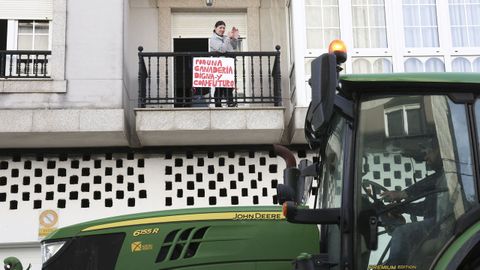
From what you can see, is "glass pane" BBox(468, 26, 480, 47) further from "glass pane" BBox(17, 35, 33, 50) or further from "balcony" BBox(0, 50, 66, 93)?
"glass pane" BBox(17, 35, 33, 50)

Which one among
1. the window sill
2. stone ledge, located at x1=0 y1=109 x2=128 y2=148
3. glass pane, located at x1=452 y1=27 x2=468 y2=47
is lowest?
stone ledge, located at x1=0 y1=109 x2=128 y2=148

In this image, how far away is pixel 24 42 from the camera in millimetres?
12148

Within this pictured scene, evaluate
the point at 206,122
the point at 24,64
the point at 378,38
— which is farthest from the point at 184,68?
the point at 378,38

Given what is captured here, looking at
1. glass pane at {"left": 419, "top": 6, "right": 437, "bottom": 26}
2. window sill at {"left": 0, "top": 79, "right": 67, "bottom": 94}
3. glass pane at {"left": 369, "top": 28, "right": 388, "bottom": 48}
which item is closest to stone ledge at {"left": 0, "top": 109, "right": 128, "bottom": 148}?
window sill at {"left": 0, "top": 79, "right": 67, "bottom": 94}

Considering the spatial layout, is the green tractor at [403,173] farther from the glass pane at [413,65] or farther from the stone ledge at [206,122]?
the glass pane at [413,65]

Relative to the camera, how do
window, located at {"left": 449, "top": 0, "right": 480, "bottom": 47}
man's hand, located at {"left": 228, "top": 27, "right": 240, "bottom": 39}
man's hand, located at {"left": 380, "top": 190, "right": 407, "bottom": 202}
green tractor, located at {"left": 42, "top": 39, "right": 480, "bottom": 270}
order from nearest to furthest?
green tractor, located at {"left": 42, "top": 39, "right": 480, "bottom": 270} → man's hand, located at {"left": 380, "top": 190, "right": 407, "bottom": 202} → window, located at {"left": 449, "top": 0, "right": 480, "bottom": 47} → man's hand, located at {"left": 228, "top": 27, "right": 240, "bottom": 39}

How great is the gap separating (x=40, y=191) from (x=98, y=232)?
7211 mm

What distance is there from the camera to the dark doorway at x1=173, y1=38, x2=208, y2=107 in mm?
11953

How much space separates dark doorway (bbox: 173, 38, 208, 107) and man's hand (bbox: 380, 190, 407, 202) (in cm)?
736

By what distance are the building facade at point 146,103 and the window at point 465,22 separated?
0.07 ft

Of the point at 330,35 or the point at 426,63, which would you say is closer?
the point at 426,63

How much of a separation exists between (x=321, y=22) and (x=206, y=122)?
2871mm

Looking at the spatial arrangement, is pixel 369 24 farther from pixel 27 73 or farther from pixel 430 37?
pixel 27 73

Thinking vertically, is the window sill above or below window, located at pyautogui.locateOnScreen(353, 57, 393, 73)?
below
